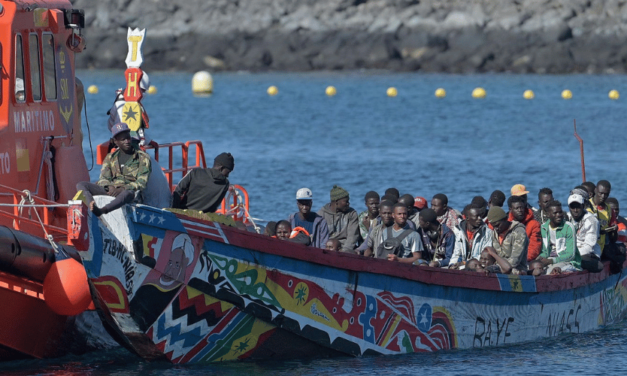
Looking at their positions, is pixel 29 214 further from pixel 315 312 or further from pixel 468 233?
pixel 468 233

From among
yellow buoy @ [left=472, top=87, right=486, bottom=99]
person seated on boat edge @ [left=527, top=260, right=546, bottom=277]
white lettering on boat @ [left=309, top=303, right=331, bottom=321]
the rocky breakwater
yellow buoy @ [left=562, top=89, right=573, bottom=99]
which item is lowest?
white lettering on boat @ [left=309, top=303, right=331, bottom=321]

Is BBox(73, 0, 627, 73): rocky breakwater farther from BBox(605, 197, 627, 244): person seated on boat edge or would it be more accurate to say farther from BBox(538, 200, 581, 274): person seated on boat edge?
BBox(538, 200, 581, 274): person seated on boat edge

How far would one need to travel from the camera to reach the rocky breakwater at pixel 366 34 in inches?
2916

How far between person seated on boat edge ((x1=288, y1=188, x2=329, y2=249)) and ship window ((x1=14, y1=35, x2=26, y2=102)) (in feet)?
12.0

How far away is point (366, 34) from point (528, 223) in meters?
64.4

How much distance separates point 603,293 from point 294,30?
6505cm

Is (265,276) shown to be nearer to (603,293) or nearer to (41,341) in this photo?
(41,341)

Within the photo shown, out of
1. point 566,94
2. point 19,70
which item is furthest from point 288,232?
point 566,94

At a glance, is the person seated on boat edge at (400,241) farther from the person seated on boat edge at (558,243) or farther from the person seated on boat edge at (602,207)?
the person seated on boat edge at (602,207)

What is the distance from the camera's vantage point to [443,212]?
1523 centimetres

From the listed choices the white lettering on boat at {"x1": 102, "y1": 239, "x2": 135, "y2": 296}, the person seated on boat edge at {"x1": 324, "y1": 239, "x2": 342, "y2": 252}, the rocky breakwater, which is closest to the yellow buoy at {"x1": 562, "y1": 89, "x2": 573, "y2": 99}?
the rocky breakwater

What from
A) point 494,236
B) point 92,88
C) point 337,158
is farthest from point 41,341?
point 92,88

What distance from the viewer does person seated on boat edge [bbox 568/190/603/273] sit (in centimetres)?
1445

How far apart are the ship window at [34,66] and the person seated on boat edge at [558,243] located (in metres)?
6.26
